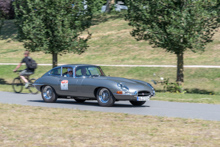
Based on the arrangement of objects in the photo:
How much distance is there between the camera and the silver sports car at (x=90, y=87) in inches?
483

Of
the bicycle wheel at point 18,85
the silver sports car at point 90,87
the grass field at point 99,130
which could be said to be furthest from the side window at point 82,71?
the bicycle wheel at point 18,85

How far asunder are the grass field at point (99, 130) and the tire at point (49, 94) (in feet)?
9.37

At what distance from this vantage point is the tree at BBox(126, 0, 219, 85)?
64.5 ft

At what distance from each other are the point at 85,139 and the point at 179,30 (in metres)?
13.4

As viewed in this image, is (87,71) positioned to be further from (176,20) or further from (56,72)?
(176,20)

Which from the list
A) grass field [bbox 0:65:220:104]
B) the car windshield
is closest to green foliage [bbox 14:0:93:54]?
grass field [bbox 0:65:220:104]

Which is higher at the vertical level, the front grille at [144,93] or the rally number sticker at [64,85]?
the rally number sticker at [64,85]

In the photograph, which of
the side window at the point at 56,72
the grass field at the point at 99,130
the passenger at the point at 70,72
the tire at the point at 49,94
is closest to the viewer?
the grass field at the point at 99,130

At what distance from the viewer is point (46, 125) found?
8844 millimetres

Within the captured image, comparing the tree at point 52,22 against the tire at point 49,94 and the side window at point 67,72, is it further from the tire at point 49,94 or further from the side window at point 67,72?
the side window at point 67,72

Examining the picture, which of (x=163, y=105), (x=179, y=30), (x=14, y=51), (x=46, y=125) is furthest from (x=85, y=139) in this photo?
(x=14, y=51)

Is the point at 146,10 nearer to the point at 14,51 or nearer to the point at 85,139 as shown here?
the point at 85,139

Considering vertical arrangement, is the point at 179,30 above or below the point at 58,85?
above

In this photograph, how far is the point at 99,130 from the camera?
816 cm
